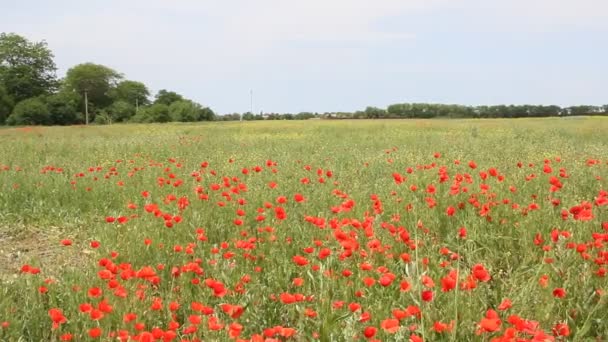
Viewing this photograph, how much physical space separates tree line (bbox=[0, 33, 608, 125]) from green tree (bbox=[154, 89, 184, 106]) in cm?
746

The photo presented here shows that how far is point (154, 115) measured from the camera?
83.5 meters

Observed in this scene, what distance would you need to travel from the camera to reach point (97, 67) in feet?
311

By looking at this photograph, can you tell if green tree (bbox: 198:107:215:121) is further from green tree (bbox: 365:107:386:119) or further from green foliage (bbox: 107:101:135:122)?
green tree (bbox: 365:107:386:119)

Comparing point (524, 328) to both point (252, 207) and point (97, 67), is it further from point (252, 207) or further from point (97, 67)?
point (97, 67)

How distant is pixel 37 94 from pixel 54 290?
276 ft

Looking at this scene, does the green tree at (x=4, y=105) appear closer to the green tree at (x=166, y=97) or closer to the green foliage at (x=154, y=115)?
the green foliage at (x=154, y=115)

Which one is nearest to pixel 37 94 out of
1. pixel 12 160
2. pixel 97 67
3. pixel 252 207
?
pixel 97 67

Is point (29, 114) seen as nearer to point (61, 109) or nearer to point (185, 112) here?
point (61, 109)

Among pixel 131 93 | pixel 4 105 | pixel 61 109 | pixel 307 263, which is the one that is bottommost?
pixel 307 263

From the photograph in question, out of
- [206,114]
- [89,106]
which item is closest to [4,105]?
[89,106]

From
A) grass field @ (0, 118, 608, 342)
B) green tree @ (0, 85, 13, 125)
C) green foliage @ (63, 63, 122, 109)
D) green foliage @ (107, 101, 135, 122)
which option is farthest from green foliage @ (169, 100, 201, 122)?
grass field @ (0, 118, 608, 342)

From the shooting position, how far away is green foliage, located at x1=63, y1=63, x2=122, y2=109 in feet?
297

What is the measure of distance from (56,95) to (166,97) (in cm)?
3845

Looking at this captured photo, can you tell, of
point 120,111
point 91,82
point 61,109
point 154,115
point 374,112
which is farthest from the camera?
point 91,82
